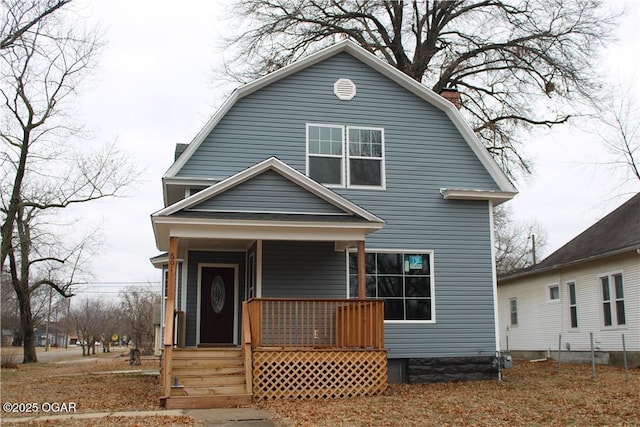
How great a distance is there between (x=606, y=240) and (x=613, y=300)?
5.91ft

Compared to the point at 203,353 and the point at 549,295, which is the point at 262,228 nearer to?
the point at 203,353

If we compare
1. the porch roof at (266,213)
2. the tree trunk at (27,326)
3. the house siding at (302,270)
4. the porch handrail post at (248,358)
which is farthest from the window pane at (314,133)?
the tree trunk at (27,326)

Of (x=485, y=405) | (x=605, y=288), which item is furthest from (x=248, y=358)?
(x=605, y=288)

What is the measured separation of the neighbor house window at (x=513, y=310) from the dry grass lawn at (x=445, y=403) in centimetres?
958

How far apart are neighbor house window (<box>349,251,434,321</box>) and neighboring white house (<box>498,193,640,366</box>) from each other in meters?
5.98

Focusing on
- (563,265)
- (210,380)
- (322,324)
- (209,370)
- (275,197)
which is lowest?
(210,380)

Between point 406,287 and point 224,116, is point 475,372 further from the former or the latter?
point 224,116

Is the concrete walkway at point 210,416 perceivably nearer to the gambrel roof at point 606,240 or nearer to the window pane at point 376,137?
the window pane at point 376,137

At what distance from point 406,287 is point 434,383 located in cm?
214

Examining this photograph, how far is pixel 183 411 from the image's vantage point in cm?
1006

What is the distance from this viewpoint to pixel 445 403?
10.6 metres

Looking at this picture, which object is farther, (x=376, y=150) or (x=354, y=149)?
(x=376, y=150)

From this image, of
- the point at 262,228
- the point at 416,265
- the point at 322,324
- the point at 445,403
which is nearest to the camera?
the point at 445,403

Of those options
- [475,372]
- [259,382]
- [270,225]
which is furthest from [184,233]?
[475,372]
